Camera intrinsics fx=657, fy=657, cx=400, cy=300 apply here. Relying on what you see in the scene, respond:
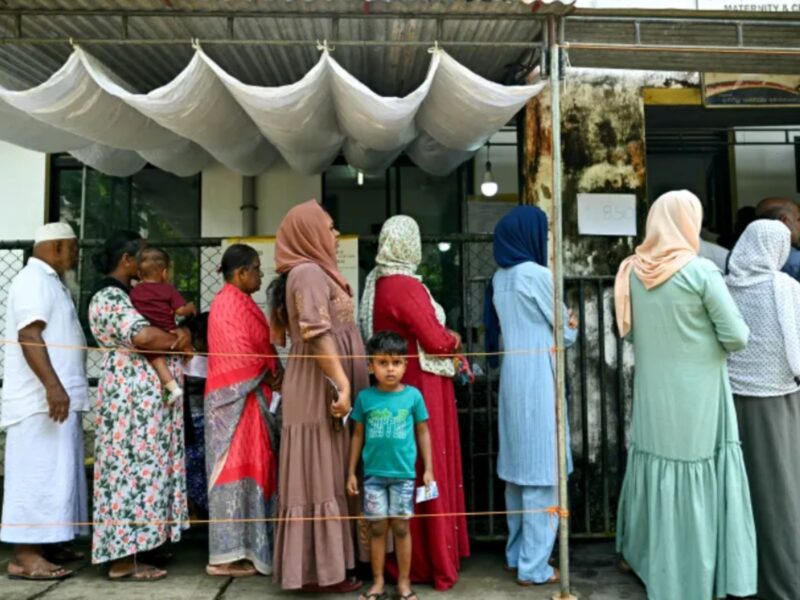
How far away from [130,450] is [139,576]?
67cm

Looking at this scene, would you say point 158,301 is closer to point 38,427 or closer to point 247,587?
point 38,427

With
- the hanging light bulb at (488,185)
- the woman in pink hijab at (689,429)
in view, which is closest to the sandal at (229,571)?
the woman in pink hijab at (689,429)

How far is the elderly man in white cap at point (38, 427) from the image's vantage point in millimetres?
3494

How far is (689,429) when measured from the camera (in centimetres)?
306

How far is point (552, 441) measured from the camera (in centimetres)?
339

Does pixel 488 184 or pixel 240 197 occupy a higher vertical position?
pixel 488 184

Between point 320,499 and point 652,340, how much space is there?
1795mm

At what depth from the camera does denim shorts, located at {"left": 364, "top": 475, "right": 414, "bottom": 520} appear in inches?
122

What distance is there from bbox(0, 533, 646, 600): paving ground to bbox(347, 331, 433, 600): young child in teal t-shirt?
0.30m

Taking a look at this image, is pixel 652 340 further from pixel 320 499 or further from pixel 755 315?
pixel 320 499

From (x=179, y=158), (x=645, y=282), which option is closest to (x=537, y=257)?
(x=645, y=282)

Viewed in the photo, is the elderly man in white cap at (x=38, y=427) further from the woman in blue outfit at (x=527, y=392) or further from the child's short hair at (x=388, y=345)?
the woman in blue outfit at (x=527, y=392)

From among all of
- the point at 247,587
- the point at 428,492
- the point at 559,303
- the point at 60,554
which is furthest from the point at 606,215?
the point at 60,554

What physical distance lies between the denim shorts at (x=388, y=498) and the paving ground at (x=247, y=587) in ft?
1.61
